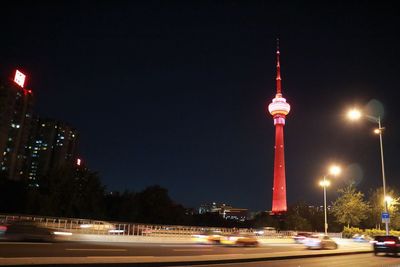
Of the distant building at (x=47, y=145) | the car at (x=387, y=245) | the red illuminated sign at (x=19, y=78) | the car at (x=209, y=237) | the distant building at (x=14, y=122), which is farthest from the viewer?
the distant building at (x=47, y=145)

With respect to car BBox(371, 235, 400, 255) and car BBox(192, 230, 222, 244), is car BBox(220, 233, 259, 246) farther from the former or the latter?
car BBox(371, 235, 400, 255)

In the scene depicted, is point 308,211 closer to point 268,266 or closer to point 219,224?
point 219,224

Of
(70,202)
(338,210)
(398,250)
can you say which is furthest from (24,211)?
(398,250)

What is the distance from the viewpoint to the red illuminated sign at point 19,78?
119 metres

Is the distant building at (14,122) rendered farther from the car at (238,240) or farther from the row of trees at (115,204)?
the car at (238,240)

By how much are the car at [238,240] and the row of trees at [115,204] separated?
3642 centimetres

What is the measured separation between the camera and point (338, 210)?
69.3 meters

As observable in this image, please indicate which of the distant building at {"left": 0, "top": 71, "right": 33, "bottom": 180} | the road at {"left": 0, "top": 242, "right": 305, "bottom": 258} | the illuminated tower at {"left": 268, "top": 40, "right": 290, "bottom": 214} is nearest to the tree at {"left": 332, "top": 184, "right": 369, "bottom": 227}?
the road at {"left": 0, "top": 242, "right": 305, "bottom": 258}

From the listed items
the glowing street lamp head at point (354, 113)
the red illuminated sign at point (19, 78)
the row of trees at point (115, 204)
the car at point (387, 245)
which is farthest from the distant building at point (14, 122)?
the car at point (387, 245)

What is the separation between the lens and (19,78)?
120 metres

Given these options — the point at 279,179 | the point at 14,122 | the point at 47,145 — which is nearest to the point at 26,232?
the point at 14,122

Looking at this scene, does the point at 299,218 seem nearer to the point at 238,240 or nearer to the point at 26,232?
the point at 238,240

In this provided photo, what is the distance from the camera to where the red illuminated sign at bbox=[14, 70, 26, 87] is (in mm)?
118512

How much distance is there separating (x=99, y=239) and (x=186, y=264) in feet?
53.1
